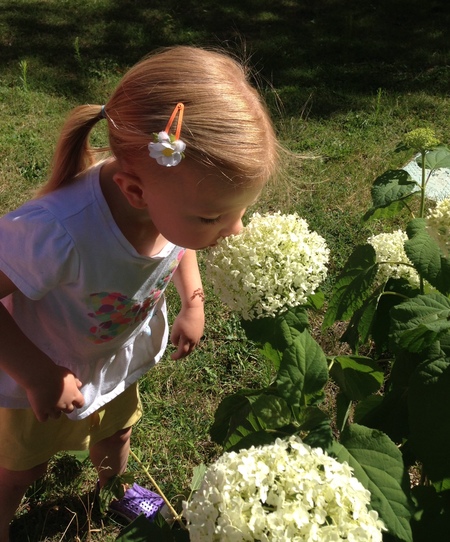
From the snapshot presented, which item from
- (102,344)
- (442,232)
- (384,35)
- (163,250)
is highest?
(442,232)

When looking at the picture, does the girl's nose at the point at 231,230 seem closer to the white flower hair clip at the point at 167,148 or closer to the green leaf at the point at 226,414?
the white flower hair clip at the point at 167,148

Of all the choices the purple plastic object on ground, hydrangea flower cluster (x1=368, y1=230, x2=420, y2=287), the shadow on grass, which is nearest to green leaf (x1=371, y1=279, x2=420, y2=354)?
hydrangea flower cluster (x1=368, y1=230, x2=420, y2=287)

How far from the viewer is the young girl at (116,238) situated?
150 cm

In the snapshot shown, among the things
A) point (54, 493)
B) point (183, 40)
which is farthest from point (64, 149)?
point (183, 40)

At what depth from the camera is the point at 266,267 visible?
4.97 ft

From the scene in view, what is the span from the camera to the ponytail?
68.5 inches

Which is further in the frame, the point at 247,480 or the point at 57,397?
the point at 57,397

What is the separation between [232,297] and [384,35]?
581cm

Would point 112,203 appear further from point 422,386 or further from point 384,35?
point 384,35

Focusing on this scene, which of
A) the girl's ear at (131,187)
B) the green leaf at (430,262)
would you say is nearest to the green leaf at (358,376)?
the green leaf at (430,262)

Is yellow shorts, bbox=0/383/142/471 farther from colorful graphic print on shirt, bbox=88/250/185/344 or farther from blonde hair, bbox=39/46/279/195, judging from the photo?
blonde hair, bbox=39/46/279/195

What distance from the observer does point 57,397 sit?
5.51 feet

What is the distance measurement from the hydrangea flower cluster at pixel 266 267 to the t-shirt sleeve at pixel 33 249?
0.38 m

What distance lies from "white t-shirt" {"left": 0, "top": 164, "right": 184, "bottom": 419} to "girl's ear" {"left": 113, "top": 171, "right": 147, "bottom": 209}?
12 centimetres
